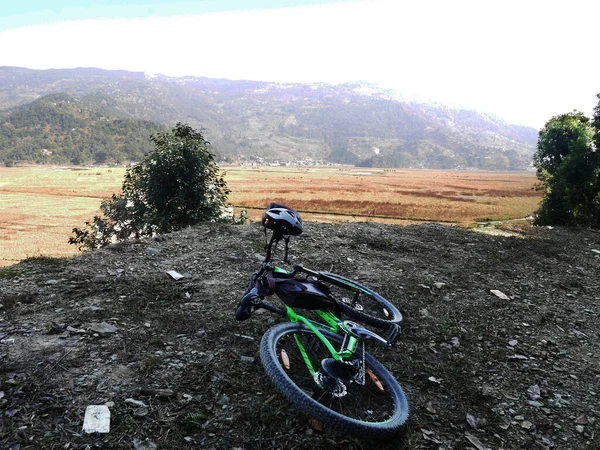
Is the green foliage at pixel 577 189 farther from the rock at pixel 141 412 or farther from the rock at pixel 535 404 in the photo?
the rock at pixel 141 412

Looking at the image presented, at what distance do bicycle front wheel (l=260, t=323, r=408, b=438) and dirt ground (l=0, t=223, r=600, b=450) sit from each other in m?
0.27

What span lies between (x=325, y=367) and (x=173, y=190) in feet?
51.4

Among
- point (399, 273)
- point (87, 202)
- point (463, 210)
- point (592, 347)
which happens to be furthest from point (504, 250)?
point (87, 202)

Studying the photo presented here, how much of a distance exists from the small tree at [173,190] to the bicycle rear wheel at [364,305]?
38.8ft

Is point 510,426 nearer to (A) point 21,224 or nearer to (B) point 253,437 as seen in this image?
(B) point 253,437

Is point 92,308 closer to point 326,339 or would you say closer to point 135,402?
point 135,402

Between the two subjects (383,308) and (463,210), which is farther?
Answer: (463,210)

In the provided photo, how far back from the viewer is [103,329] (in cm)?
534

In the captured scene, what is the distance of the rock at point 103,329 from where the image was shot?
524 cm

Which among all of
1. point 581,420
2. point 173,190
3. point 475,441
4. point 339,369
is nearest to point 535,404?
point 581,420

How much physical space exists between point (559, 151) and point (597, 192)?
19529 millimetres

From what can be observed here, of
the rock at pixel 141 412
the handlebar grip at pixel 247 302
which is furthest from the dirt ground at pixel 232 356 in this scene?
the handlebar grip at pixel 247 302

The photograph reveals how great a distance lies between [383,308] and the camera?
6.91 m

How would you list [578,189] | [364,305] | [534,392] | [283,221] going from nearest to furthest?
[283,221] → [534,392] → [364,305] → [578,189]
